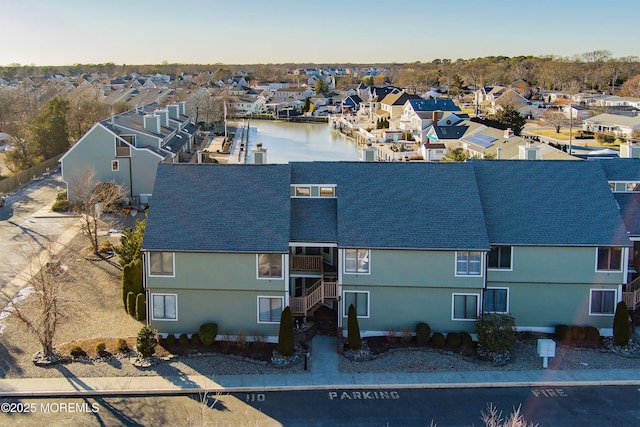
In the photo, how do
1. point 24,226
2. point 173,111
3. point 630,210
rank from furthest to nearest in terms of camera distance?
1. point 173,111
2. point 24,226
3. point 630,210

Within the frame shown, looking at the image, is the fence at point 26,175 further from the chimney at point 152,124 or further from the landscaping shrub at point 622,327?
the landscaping shrub at point 622,327

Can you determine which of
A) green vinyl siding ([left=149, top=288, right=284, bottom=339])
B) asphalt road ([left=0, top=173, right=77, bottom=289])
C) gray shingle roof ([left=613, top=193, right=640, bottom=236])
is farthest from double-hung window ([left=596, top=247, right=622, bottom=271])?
asphalt road ([left=0, top=173, right=77, bottom=289])

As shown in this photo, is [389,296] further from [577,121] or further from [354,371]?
[577,121]

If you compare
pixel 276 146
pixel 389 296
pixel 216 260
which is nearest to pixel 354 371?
pixel 389 296

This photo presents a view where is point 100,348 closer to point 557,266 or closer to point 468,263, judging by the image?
point 468,263

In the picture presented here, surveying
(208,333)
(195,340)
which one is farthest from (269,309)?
(195,340)

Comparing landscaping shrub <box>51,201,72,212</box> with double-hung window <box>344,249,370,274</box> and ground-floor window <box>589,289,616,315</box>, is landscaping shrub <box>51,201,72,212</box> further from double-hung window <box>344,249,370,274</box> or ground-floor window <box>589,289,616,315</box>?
ground-floor window <box>589,289,616,315</box>
